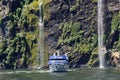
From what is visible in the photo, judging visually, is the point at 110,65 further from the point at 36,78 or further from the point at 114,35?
the point at 36,78

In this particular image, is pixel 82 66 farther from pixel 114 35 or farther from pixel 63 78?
pixel 63 78

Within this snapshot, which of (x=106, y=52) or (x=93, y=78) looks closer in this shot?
(x=93, y=78)

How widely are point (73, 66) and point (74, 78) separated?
6664 cm

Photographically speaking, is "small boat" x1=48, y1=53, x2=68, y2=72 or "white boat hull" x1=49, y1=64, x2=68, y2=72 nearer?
"white boat hull" x1=49, y1=64, x2=68, y2=72

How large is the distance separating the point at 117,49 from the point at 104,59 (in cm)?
617

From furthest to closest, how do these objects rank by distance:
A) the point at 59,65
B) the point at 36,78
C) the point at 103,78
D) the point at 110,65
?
the point at 110,65 → the point at 59,65 → the point at 36,78 → the point at 103,78

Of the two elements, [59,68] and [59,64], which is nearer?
[59,68]

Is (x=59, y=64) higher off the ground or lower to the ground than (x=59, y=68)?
higher

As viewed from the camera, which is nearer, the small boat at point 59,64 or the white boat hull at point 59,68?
the white boat hull at point 59,68

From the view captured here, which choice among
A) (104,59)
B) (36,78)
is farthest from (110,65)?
(36,78)

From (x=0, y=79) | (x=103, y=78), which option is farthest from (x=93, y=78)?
(x=0, y=79)

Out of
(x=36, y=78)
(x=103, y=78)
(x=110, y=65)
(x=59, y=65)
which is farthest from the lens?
(x=110, y=65)

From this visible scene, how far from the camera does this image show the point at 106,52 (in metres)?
196

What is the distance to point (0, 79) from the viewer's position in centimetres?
13688
